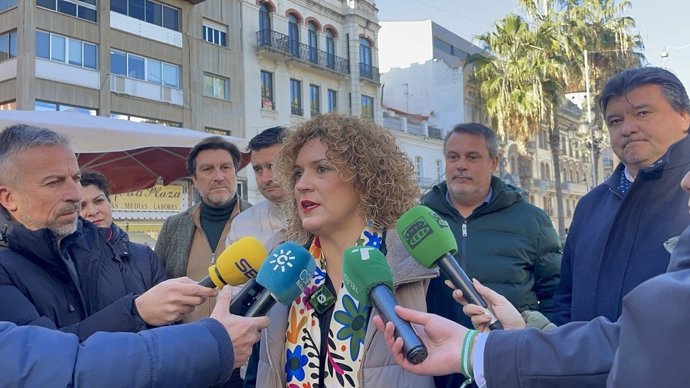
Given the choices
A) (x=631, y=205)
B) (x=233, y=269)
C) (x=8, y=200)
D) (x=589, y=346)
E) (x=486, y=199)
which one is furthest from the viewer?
(x=486, y=199)

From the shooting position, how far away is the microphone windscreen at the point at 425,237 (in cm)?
199

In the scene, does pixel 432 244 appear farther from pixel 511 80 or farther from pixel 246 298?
pixel 511 80

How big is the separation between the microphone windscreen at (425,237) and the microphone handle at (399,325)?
0.23 m

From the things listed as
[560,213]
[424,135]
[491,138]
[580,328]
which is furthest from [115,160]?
[424,135]

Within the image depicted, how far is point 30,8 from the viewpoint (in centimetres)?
1775

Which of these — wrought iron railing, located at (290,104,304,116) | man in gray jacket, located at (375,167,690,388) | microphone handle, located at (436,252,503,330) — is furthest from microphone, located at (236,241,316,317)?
wrought iron railing, located at (290,104,304,116)

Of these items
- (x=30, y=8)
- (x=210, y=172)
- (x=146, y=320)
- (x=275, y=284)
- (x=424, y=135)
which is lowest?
(x=146, y=320)

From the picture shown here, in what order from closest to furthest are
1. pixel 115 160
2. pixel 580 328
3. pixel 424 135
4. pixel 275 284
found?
pixel 580 328 < pixel 275 284 < pixel 115 160 < pixel 424 135

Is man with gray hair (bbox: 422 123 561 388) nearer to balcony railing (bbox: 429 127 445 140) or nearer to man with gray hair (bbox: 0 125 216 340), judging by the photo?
man with gray hair (bbox: 0 125 216 340)

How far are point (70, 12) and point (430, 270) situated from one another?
20.2 m

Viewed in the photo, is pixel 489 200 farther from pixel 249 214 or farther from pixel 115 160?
pixel 115 160

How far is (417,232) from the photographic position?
2.04m

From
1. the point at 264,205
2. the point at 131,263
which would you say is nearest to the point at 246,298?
the point at 131,263

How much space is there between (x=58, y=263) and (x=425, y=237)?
4.58 ft
